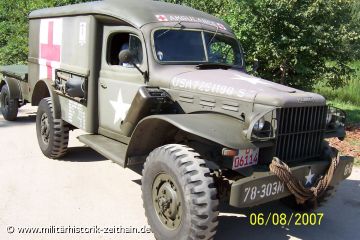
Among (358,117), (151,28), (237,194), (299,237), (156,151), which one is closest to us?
(237,194)

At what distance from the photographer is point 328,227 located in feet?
14.8

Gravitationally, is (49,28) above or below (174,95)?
above

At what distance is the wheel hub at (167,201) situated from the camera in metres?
3.74

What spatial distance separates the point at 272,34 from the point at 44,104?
4.58 metres

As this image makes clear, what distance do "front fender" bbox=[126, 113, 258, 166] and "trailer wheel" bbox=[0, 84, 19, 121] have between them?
17.3 ft

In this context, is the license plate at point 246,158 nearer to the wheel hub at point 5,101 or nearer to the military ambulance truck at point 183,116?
the military ambulance truck at point 183,116

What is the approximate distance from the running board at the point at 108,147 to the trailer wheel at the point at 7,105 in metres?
3.94

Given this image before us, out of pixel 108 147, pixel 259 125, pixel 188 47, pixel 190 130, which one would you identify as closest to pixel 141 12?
pixel 188 47

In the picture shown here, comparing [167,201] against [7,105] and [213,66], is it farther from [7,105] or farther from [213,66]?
[7,105]

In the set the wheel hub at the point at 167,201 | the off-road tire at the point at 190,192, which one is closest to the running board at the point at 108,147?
the wheel hub at the point at 167,201

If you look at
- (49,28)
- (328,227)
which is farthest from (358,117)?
(49,28)

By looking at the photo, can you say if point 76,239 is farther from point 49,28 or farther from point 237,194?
point 49,28

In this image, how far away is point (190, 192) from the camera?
3.52 meters
